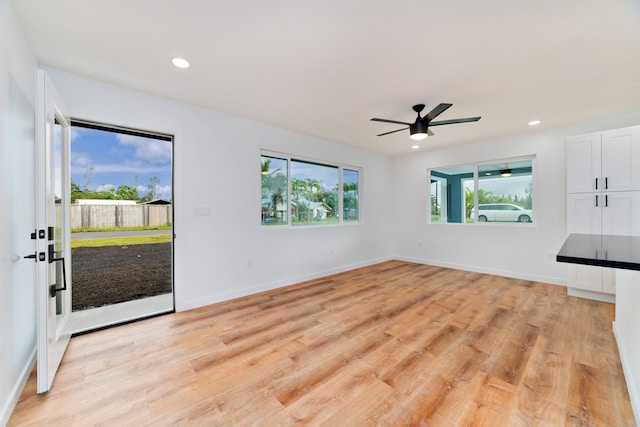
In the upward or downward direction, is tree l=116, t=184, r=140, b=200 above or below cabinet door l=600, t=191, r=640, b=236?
above

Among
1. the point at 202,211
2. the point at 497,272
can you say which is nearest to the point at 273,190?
the point at 202,211

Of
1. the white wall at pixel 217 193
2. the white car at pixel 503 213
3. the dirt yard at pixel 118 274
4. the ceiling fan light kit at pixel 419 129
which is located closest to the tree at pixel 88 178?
the dirt yard at pixel 118 274

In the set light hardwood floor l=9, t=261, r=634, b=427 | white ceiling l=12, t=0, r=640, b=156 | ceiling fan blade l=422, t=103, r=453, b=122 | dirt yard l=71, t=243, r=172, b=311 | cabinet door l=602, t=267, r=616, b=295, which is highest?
white ceiling l=12, t=0, r=640, b=156

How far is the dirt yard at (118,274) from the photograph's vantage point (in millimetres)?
3762

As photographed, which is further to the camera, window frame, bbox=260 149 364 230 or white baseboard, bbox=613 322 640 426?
window frame, bbox=260 149 364 230

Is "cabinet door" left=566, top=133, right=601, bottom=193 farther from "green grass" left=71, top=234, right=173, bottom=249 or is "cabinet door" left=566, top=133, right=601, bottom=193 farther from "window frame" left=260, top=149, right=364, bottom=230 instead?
"green grass" left=71, top=234, right=173, bottom=249

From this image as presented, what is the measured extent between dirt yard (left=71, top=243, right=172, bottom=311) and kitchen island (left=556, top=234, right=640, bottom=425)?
15.5 feet

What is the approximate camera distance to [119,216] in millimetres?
6535

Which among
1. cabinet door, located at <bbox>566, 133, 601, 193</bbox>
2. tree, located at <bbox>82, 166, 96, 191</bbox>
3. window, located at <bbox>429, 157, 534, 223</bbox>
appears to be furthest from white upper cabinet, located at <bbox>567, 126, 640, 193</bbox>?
tree, located at <bbox>82, 166, 96, 191</bbox>

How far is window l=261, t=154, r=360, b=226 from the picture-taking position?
431cm

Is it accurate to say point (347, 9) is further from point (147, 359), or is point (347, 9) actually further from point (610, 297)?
point (610, 297)

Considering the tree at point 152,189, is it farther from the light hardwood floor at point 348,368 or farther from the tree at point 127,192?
the light hardwood floor at point 348,368

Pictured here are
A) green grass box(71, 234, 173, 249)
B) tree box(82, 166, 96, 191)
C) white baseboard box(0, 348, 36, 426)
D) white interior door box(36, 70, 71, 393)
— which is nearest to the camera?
white baseboard box(0, 348, 36, 426)

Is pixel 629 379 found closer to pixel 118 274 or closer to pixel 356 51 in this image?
pixel 356 51
